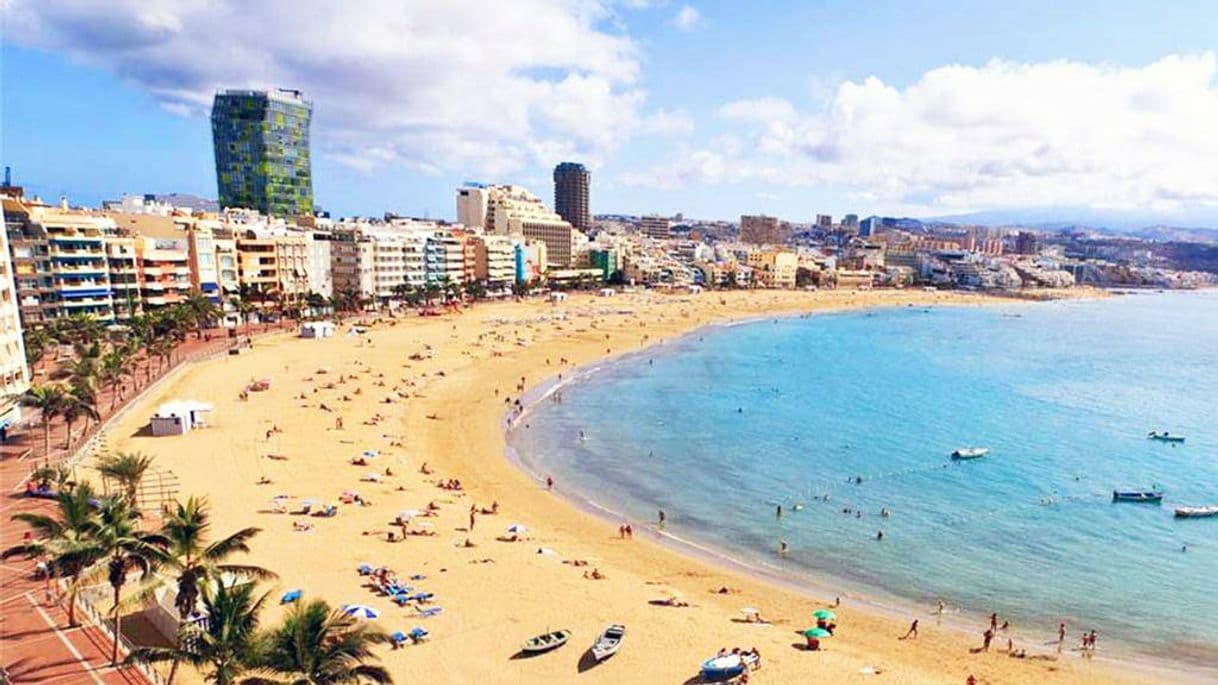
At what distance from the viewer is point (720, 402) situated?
213 ft

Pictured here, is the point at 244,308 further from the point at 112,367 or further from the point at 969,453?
the point at 969,453

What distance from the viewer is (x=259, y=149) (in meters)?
146

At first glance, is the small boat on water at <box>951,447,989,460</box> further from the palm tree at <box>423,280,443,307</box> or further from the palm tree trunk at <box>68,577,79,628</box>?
the palm tree at <box>423,280,443,307</box>

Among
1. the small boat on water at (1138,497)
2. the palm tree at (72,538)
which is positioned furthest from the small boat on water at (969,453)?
the palm tree at (72,538)

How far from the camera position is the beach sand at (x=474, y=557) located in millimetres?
23438

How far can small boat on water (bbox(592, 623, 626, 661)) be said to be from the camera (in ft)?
74.9

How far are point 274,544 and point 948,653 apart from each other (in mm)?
26104

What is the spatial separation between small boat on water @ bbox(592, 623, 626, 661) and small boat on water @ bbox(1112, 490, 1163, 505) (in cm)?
3497

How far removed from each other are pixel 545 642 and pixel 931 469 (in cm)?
3380

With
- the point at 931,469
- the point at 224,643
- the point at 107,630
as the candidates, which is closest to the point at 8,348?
the point at 107,630

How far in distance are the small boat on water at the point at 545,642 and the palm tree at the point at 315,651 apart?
10.8 meters

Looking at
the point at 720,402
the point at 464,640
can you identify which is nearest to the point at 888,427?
the point at 720,402

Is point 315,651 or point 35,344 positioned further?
point 35,344

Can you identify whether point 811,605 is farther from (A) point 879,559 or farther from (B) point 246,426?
(B) point 246,426
